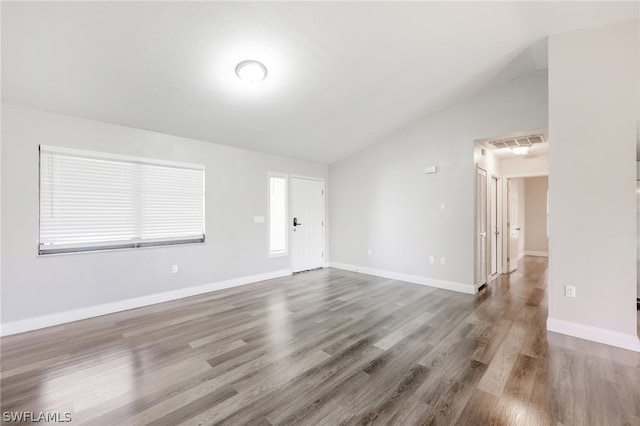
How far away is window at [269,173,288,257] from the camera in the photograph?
5398mm

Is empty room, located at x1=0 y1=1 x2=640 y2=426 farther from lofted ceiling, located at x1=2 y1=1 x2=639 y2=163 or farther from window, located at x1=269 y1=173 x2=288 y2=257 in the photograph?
window, located at x1=269 y1=173 x2=288 y2=257

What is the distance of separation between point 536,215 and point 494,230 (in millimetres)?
4347

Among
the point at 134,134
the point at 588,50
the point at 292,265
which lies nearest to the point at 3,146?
the point at 134,134

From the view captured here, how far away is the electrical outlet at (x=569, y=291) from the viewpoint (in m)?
2.88

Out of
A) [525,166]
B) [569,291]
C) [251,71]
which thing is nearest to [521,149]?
[525,166]

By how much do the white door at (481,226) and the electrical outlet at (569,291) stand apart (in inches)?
58.7

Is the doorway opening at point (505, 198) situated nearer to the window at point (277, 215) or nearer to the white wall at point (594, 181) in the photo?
the white wall at point (594, 181)

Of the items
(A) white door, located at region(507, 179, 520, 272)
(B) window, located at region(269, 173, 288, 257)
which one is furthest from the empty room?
(A) white door, located at region(507, 179, 520, 272)

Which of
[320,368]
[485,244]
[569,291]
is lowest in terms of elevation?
[320,368]

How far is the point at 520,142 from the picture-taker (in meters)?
4.57

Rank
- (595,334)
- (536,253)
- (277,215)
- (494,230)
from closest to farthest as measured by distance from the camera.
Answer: (595,334) < (494,230) < (277,215) < (536,253)

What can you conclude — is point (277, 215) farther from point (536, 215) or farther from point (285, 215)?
point (536, 215)

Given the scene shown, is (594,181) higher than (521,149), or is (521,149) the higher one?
(521,149)

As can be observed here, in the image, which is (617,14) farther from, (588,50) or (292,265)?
(292,265)
